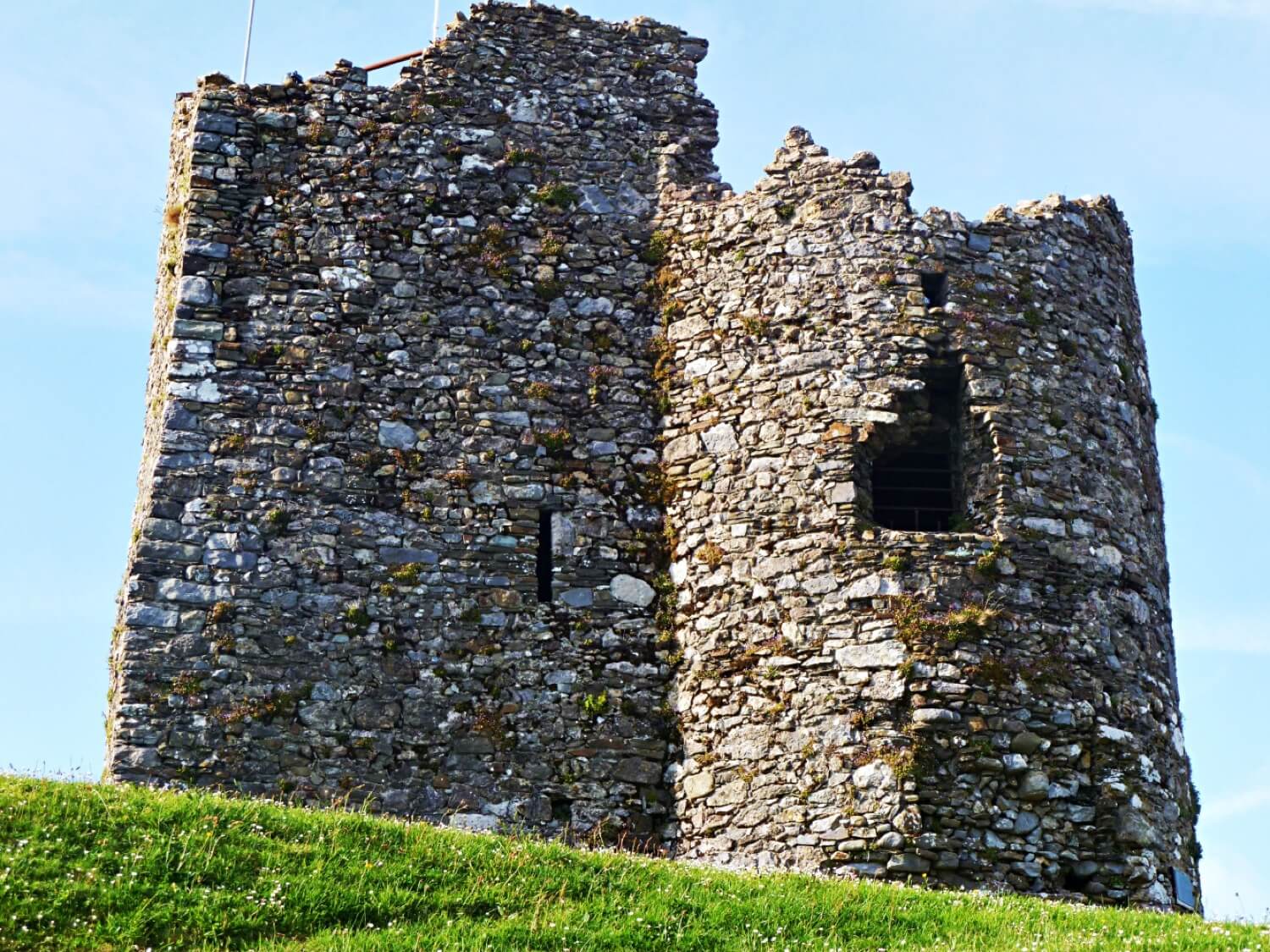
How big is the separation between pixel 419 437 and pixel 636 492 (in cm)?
192

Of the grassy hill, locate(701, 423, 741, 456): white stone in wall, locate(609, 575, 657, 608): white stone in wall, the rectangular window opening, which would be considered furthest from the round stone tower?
the grassy hill

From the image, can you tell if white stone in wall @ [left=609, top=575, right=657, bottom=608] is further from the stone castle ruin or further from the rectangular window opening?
the rectangular window opening

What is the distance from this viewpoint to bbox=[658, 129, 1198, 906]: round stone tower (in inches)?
568

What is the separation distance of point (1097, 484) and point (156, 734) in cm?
792

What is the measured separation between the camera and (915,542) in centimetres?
1509

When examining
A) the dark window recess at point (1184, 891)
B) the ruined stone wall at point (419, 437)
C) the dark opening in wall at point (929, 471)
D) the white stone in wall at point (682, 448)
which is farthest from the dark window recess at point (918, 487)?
the dark window recess at point (1184, 891)

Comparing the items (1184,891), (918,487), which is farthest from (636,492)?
(1184,891)

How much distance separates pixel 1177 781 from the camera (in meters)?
15.4

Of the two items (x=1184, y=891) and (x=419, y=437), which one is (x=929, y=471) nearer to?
(x=1184, y=891)

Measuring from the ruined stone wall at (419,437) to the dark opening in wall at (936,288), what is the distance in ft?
8.39

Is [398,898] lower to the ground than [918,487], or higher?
lower

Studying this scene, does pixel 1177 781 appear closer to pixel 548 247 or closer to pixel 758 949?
pixel 758 949

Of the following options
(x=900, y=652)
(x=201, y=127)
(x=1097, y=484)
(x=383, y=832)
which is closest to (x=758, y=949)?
(x=383, y=832)

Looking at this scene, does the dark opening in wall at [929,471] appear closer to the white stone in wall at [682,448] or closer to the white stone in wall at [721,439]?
the white stone in wall at [721,439]
